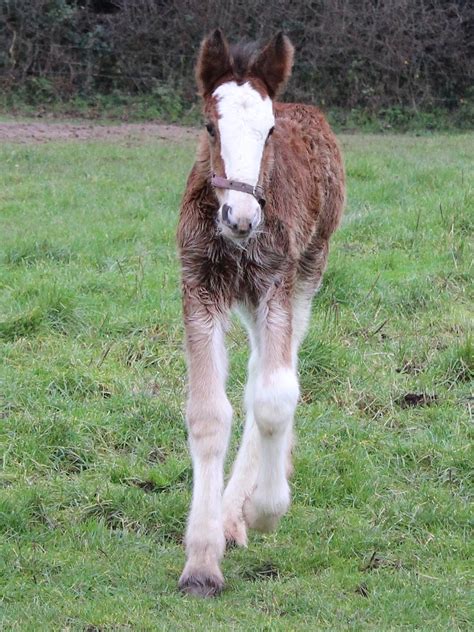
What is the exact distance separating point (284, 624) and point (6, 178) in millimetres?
8960

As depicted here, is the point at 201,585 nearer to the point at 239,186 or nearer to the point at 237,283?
the point at 237,283

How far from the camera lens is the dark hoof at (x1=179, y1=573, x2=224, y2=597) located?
4.30 m

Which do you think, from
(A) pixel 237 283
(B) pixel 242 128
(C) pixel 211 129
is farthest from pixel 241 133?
(A) pixel 237 283

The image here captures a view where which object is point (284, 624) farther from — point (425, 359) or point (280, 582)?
point (425, 359)

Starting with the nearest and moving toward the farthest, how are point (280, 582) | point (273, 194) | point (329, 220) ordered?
1. point (280, 582)
2. point (273, 194)
3. point (329, 220)

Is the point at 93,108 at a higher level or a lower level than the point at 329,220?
lower

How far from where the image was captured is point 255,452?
522 cm

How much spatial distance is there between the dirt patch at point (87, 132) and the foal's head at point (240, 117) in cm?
1137

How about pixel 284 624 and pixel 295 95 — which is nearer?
pixel 284 624

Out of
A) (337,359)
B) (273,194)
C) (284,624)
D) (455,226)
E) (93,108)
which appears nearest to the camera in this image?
(284,624)

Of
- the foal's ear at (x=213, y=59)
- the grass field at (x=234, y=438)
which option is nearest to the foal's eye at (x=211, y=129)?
the foal's ear at (x=213, y=59)

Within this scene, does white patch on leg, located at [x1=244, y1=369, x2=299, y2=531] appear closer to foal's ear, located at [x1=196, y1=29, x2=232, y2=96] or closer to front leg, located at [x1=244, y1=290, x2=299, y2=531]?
front leg, located at [x1=244, y1=290, x2=299, y2=531]

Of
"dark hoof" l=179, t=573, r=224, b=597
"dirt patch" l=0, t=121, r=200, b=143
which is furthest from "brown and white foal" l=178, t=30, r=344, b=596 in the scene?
"dirt patch" l=0, t=121, r=200, b=143

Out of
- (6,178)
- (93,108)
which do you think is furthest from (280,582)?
(93,108)
